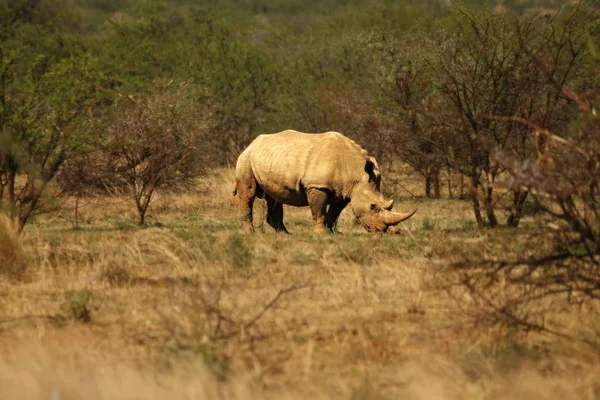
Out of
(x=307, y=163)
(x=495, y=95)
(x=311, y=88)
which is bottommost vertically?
(x=311, y=88)

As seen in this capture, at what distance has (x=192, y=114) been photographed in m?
21.6

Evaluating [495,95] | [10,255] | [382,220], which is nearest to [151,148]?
[382,220]

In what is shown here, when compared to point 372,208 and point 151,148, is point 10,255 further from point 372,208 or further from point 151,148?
point 151,148

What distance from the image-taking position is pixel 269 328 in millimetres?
8172

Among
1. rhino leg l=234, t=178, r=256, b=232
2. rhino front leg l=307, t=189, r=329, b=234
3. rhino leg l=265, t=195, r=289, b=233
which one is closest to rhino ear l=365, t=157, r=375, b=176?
rhino front leg l=307, t=189, r=329, b=234

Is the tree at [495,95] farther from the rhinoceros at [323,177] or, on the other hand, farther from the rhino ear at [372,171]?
the rhinoceros at [323,177]

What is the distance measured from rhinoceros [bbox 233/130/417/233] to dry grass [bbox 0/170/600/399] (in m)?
1.81

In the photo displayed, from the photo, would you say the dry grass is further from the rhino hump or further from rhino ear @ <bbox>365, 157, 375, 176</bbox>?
rhino ear @ <bbox>365, 157, 375, 176</bbox>

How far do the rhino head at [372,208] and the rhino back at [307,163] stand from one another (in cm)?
19

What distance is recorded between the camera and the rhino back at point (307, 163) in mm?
14906

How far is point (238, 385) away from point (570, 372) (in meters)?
2.24

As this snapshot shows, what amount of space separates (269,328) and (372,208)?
668 centimetres

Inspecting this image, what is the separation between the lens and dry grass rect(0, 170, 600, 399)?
253 inches

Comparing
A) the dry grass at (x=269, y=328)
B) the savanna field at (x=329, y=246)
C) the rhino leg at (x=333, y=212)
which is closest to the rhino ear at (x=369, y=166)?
the savanna field at (x=329, y=246)
